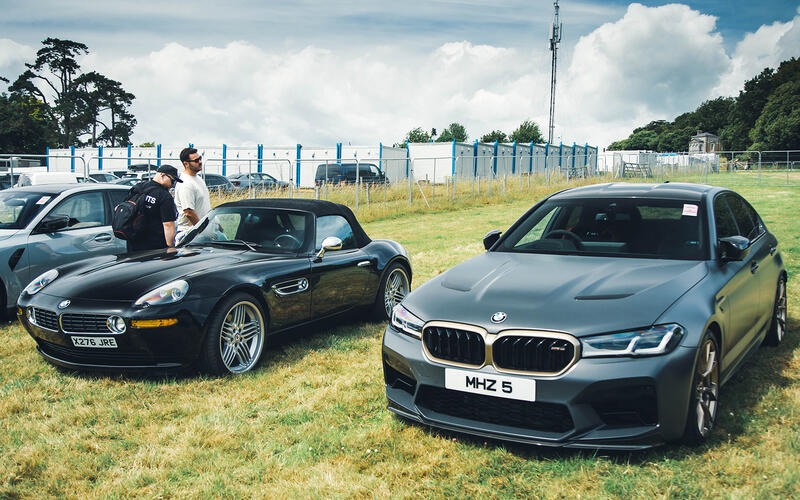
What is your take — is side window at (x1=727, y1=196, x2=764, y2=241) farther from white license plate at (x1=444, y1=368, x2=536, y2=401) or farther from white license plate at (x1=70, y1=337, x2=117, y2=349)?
white license plate at (x1=70, y1=337, x2=117, y2=349)

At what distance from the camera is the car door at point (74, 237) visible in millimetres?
7695

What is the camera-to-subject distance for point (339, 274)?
6.69 m

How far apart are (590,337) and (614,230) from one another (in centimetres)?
171

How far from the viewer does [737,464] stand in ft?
12.0

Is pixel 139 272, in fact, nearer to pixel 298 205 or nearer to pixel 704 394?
pixel 298 205

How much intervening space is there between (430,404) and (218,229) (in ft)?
11.3

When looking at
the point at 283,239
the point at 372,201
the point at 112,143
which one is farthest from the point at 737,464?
the point at 112,143

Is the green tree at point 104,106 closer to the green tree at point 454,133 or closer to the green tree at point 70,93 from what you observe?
the green tree at point 70,93

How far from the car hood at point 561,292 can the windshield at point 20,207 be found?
17.9 feet

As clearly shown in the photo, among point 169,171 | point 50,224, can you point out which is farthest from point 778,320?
point 50,224

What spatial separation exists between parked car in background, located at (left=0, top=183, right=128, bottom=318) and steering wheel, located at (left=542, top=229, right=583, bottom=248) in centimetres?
542

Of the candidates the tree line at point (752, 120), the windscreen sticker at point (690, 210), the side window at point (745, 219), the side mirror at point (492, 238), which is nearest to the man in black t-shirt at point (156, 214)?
the side mirror at point (492, 238)

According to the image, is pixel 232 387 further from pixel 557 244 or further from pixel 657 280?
pixel 657 280

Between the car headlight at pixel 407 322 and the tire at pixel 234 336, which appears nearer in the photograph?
the car headlight at pixel 407 322
